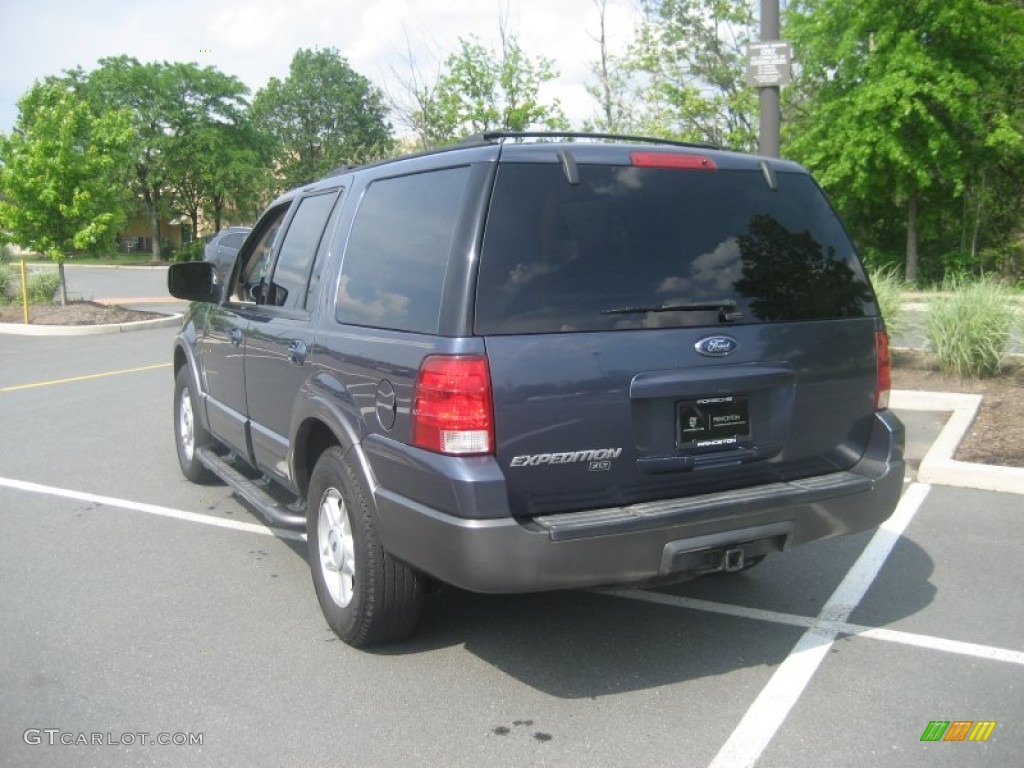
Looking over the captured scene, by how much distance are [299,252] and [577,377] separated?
2.09 metres

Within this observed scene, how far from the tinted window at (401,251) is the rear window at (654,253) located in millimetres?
231

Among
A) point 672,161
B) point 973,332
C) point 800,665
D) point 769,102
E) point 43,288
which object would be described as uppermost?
point 769,102

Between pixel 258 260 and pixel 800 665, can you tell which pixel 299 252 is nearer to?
pixel 258 260

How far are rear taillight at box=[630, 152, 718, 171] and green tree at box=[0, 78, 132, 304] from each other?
58.5ft

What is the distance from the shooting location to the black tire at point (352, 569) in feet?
12.2

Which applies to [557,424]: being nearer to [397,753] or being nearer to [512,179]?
[512,179]

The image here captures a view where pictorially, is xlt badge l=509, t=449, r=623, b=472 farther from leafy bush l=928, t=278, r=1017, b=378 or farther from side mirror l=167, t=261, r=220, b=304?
leafy bush l=928, t=278, r=1017, b=378

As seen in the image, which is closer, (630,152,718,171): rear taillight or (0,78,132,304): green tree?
(630,152,718,171): rear taillight

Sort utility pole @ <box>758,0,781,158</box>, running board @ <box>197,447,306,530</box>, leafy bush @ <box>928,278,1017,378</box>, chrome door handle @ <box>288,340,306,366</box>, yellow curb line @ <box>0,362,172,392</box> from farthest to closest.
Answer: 1. yellow curb line @ <box>0,362,172,392</box>
2. utility pole @ <box>758,0,781,158</box>
3. leafy bush @ <box>928,278,1017,378</box>
4. running board @ <box>197,447,306,530</box>
5. chrome door handle @ <box>288,340,306,366</box>

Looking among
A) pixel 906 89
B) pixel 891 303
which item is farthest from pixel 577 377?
pixel 906 89

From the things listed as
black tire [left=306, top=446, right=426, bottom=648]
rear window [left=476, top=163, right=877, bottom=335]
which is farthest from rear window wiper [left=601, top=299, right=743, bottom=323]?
black tire [left=306, top=446, right=426, bottom=648]

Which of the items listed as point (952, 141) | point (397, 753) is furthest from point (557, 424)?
point (952, 141)

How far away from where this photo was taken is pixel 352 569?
3.96 metres

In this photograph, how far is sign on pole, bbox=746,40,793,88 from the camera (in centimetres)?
938
